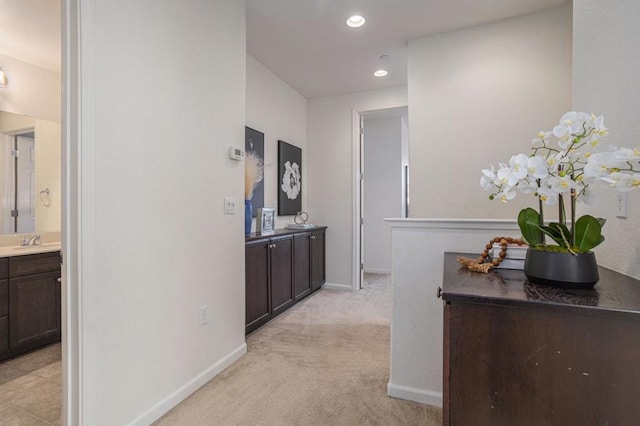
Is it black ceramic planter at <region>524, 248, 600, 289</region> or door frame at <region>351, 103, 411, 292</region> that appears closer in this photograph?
black ceramic planter at <region>524, 248, 600, 289</region>

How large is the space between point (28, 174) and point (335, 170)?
336cm

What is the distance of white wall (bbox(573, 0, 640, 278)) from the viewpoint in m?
1.05

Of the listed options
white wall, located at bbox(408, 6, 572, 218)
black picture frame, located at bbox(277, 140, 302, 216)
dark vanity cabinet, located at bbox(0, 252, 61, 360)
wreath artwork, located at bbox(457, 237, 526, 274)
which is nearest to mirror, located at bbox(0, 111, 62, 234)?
dark vanity cabinet, located at bbox(0, 252, 61, 360)

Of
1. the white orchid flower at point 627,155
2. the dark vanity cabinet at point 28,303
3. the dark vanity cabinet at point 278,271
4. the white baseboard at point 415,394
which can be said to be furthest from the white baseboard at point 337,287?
the white orchid flower at point 627,155

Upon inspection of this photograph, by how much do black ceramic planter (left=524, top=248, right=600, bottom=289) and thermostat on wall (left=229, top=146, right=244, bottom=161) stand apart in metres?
1.96

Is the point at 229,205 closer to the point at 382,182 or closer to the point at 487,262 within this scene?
the point at 487,262

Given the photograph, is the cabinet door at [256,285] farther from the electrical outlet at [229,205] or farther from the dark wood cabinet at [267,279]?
the electrical outlet at [229,205]

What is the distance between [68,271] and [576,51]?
2.56 meters

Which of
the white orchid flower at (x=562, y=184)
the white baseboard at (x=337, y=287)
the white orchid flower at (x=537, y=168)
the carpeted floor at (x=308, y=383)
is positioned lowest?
the carpeted floor at (x=308, y=383)

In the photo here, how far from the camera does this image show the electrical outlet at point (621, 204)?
1.09 meters

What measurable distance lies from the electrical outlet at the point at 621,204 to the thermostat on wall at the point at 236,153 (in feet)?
6.93

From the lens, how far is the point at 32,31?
2490mm

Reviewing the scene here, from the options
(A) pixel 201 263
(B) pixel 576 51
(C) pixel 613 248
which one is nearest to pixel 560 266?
(C) pixel 613 248

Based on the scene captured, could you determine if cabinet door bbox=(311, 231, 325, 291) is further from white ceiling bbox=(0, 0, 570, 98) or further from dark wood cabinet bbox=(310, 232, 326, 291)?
white ceiling bbox=(0, 0, 570, 98)
